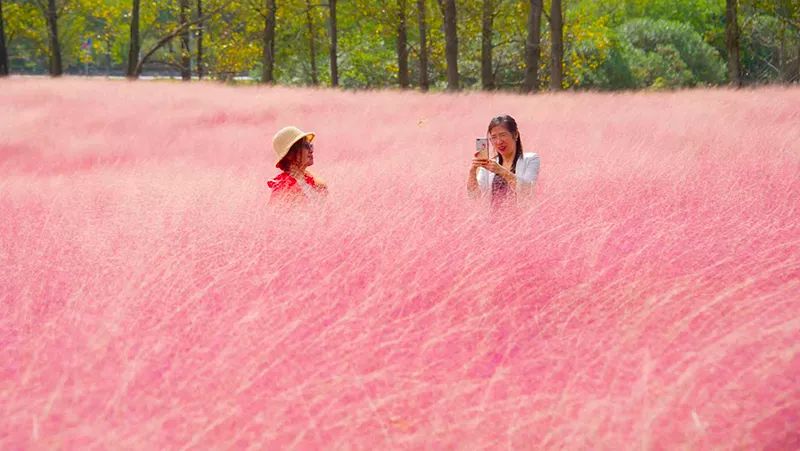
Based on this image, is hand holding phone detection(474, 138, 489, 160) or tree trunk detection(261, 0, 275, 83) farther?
tree trunk detection(261, 0, 275, 83)

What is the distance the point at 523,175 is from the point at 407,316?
237cm

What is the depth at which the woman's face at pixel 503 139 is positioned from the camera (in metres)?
5.40

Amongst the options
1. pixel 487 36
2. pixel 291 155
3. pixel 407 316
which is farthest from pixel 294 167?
pixel 487 36

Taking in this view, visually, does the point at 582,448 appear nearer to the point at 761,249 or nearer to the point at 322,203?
the point at 761,249

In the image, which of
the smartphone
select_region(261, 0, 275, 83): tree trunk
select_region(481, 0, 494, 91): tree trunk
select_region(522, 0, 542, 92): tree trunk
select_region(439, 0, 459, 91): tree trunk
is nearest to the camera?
the smartphone

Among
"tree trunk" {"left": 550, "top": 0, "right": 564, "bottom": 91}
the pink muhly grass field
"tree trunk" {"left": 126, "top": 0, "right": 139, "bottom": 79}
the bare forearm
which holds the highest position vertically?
"tree trunk" {"left": 126, "top": 0, "right": 139, "bottom": 79}

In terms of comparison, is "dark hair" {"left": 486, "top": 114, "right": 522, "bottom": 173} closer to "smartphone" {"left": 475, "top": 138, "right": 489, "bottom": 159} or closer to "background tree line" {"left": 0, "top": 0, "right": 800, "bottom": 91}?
"smartphone" {"left": 475, "top": 138, "right": 489, "bottom": 159}

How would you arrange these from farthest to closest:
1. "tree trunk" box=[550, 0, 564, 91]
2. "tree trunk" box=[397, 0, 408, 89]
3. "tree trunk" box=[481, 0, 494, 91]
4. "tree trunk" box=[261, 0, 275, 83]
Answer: "tree trunk" box=[261, 0, 275, 83] < "tree trunk" box=[397, 0, 408, 89] < "tree trunk" box=[481, 0, 494, 91] < "tree trunk" box=[550, 0, 564, 91]

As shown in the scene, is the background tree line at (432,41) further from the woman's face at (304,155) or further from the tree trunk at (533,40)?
the woman's face at (304,155)

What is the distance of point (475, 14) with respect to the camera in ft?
86.4

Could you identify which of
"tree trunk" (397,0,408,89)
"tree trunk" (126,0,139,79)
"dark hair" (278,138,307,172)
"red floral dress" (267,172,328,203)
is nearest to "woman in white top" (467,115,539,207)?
"red floral dress" (267,172,328,203)

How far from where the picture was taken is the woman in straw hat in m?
5.21

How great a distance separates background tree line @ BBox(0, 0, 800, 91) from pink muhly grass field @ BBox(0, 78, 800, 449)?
16039mm

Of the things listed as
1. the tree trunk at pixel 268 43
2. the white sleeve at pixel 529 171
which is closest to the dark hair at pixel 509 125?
the white sleeve at pixel 529 171
